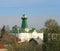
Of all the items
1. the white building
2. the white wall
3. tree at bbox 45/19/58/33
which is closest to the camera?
tree at bbox 45/19/58/33

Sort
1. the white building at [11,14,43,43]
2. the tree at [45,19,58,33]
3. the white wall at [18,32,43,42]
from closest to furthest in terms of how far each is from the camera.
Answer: the tree at [45,19,58,33], the white wall at [18,32,43,42], the white building at [11,14,43,43]

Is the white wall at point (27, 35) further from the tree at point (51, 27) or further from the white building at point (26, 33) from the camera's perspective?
the tree at point (51, 27)

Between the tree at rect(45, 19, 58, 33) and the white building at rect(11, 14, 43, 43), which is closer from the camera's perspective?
the tree at rect(45, 19, 58, 33)

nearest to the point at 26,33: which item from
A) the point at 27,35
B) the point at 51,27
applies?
the point at 27,35

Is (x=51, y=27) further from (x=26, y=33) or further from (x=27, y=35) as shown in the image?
(x=26, y=33)

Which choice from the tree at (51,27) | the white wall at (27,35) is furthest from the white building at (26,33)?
the tree at (51,27)

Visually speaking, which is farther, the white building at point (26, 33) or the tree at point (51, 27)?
the white building at point (26, 33)

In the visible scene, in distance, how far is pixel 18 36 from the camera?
69.9 meters

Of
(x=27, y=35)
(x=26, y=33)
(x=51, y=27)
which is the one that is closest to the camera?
(x=51, y=27)

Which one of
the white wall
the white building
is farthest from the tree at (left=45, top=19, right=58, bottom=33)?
the white building

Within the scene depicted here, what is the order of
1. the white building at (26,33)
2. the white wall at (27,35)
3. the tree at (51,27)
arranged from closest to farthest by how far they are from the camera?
the tree at (51,27), the white wall at (27,35), the white building at (26,33)

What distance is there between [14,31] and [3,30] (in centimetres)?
277

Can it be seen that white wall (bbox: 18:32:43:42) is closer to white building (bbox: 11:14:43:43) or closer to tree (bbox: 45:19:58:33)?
white building (bbox: 11:14:43:43)

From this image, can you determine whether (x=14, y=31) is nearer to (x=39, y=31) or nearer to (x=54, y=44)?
(x=39, y=31)
